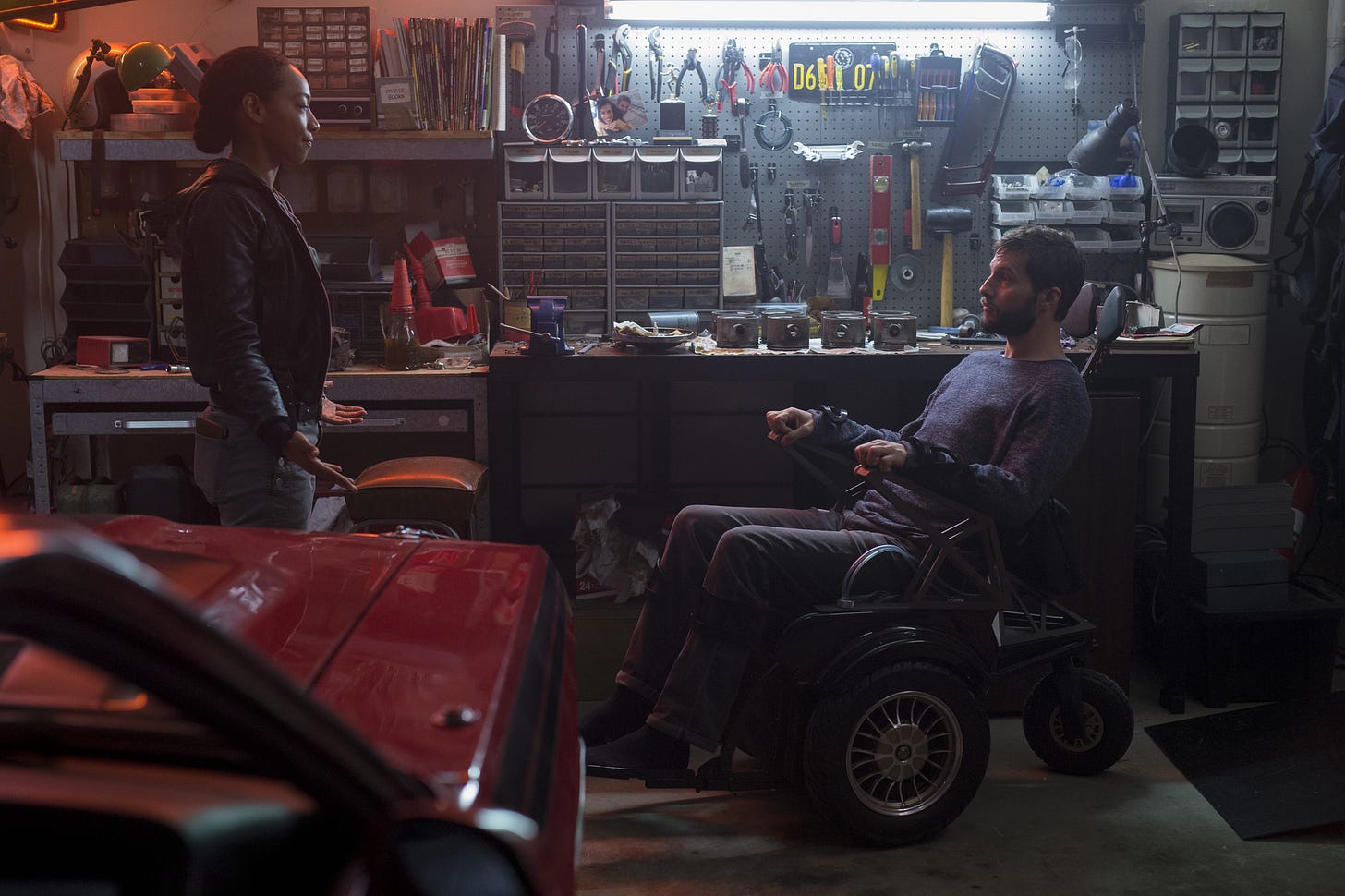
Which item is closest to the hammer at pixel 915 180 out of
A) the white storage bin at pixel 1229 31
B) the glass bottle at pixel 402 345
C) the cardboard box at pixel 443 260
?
the white storage bin at pixel 1229 31

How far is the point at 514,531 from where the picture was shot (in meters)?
4.30

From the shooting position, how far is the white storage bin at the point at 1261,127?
4.65m

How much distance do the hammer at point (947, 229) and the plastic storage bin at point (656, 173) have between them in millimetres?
990

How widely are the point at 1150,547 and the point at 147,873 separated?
366 cm

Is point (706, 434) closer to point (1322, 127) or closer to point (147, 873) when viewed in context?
point (1322, 127)

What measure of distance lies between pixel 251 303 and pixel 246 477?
35 centimetres

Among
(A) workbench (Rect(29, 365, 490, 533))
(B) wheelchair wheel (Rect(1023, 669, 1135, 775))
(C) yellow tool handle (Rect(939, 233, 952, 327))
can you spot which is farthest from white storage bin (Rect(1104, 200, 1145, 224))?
(A) workbench (Rect(29, 365, 490, 533))

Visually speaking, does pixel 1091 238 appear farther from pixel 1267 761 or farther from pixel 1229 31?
pixel 1267 761

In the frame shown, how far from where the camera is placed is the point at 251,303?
250 cm

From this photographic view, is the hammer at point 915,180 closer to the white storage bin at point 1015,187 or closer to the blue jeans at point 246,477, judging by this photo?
the white storage bin at point 1015,187

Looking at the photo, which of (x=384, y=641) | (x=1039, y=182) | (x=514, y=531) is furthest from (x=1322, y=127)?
(x=384, y=641)

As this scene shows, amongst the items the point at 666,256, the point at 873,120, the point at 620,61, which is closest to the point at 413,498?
the point at 666,256

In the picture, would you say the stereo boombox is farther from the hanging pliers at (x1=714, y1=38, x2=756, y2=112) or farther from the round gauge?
the round gauge

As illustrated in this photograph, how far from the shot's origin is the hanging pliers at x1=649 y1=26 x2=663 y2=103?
180 inches
